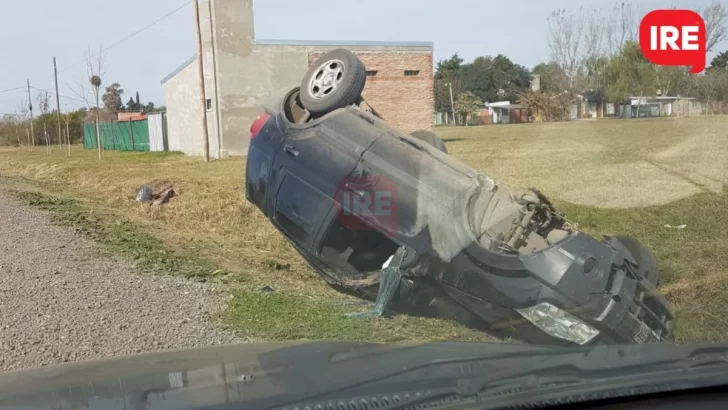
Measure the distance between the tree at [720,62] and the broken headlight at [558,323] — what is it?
7.33m

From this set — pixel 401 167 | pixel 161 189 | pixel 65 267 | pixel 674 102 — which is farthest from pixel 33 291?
pixel 674 102

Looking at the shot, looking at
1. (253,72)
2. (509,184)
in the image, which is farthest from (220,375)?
(253,72)

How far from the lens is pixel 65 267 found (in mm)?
7766

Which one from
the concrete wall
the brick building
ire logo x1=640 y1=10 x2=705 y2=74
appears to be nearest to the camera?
ire logo x1=640 y1=10 x2=705 y2=74

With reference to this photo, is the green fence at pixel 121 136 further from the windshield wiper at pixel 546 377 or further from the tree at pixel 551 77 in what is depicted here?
the windshield wiper at pixel 546 377

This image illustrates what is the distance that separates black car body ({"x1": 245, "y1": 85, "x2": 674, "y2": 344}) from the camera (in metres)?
4.54

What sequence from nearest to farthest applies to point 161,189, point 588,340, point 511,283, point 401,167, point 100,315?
point 588,340
point 511,283
point 401,167
point 100,315
point 161,189

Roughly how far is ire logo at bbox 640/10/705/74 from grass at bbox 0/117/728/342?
209 cm

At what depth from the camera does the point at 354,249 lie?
579 cm

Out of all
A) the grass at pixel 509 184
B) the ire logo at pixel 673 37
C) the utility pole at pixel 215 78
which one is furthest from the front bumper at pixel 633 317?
the utility pole at pixel 215 78

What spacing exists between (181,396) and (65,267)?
5.62 meters

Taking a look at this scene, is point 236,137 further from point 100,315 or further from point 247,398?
point 247,398

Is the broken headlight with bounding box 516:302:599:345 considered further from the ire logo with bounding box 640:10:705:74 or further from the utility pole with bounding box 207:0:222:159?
the utility pole with bounding box 207:0:222:159

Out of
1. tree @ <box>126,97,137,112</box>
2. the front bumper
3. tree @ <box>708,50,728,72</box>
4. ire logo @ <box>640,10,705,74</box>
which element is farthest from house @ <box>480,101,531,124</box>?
tree @ <box>126,97,137,112</box>
